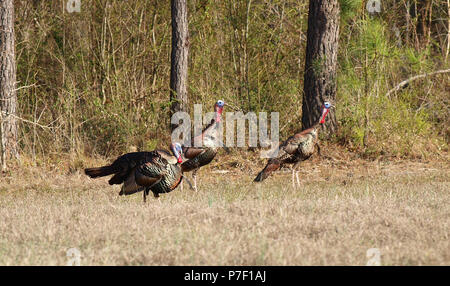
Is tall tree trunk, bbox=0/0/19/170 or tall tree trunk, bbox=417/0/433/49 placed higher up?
tall tree trunk, bbox=417/0/433/49

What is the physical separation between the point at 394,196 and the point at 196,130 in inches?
187

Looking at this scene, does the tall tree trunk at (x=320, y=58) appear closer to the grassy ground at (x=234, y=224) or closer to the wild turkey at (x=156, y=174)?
the grassy ground at (x=234, y=224)

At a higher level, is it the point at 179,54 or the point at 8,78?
the point at 179,54

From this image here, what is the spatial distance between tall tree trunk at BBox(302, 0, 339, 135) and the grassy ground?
2.45 metres

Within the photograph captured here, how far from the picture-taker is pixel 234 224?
21.2 ft

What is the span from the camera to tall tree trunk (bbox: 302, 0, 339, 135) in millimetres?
11836

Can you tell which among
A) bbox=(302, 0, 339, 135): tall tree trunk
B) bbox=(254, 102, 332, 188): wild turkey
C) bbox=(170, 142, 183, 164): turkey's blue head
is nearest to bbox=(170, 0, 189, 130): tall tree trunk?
bbox=(302, 0, 339, 135): tall tree trunk

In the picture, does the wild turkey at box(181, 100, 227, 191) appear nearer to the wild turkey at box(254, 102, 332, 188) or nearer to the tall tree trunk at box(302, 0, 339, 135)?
the wild turkey at box(254, 102, 332, 188)

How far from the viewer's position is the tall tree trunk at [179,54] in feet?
38.9

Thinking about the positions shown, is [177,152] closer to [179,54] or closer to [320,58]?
[179,54]

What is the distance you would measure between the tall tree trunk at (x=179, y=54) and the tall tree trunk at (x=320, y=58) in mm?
2201

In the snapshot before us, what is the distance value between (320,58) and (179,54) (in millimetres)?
2524

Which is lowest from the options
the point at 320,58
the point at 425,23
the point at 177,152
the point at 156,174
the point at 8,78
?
the point at 156,174

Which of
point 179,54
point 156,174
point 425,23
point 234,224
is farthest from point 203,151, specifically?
point 425,23
